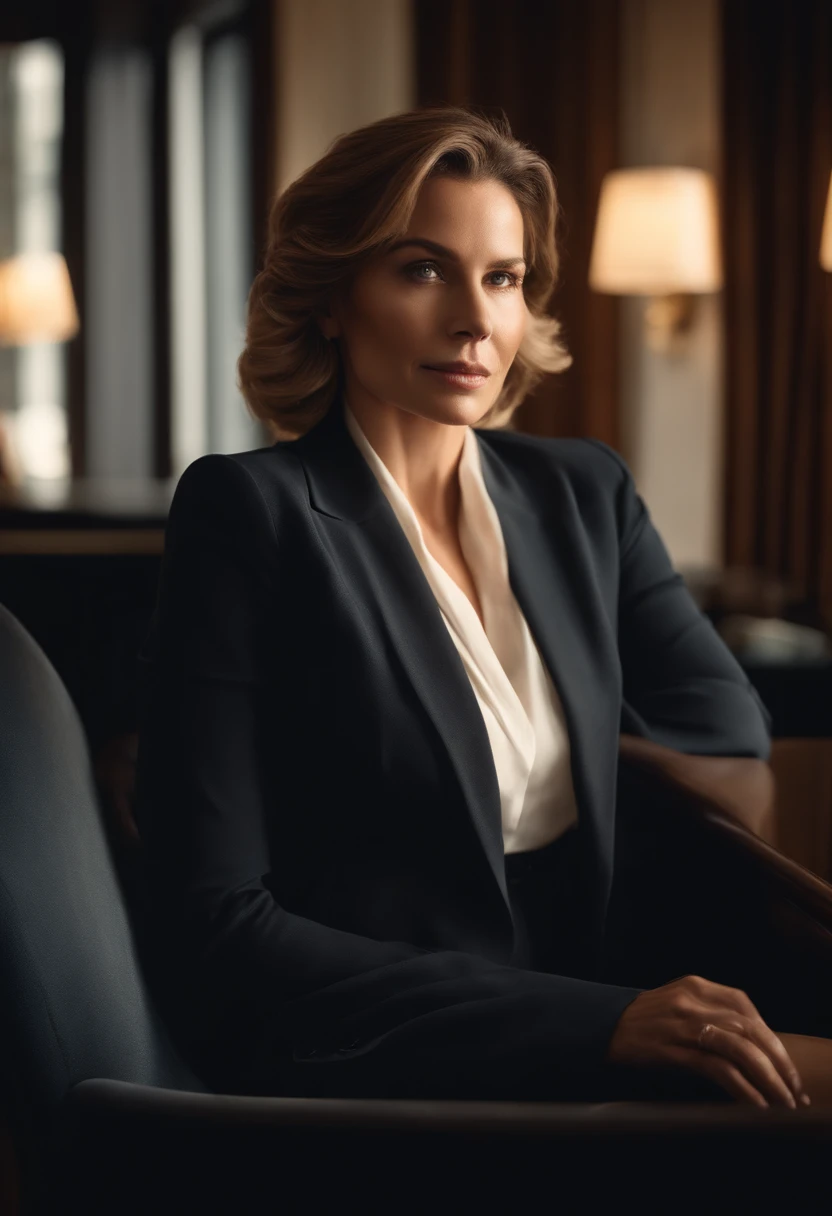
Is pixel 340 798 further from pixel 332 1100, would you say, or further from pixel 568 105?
pixel 568 105

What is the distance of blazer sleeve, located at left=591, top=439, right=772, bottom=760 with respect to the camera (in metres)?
1.50

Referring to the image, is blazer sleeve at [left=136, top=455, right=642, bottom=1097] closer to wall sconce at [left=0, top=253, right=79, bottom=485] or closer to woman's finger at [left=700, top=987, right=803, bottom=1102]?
woman's finger at [left=700, top=987, right=803, bottom=1102]

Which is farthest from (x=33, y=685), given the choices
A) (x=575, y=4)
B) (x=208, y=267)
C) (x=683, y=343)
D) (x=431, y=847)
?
(x=208, y=267)

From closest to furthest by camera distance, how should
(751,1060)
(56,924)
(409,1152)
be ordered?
(409,1152) → (751,1060) → (56,924)

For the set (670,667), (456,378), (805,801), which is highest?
(456,378)

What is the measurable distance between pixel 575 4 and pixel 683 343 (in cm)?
139

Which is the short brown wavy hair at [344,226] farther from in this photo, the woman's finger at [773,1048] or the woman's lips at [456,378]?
the woman's finger at [773,1048]

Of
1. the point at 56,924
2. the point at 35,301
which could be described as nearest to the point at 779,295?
the point at 56,924

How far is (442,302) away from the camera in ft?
4.36

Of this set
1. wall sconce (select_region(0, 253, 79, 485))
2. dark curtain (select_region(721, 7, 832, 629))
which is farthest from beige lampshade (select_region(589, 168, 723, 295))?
Answer: wall sconce (select_region(0, 253, 79, 485))

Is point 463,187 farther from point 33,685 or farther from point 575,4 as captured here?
point 575,4

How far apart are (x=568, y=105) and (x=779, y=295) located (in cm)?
132

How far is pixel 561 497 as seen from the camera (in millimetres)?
1522

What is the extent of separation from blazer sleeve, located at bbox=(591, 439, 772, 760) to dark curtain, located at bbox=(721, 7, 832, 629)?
2787mm
